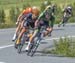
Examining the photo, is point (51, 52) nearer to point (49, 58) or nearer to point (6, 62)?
point (49, 58)

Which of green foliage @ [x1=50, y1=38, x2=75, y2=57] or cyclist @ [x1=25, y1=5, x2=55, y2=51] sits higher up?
cyclist @ [x1=25, y1=5, x2=55, y2=51]

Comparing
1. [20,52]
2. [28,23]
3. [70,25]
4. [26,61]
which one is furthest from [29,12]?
[70,25]

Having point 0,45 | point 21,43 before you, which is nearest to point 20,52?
point 21,43

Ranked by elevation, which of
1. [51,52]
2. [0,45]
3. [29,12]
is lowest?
[0,45]

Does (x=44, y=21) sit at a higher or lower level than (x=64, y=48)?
higher

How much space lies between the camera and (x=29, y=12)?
704 inches

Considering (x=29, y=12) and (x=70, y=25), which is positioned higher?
(x=29, y=12)

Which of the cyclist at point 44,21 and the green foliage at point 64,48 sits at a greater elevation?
the cyclist at point 44,21

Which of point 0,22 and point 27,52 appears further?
point 0,22

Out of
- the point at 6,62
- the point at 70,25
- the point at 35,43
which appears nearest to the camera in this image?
the point at 6,62

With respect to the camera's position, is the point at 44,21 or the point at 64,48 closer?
the point at 44,21

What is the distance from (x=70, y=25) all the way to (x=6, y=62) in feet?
58.7

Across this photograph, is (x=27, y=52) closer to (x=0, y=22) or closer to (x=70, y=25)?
(x=70, y=25)

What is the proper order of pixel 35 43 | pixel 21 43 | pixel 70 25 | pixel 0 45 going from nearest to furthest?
pixel 35 43 → pixel 21 43 → pixel 0 45 → pixel 70 25
